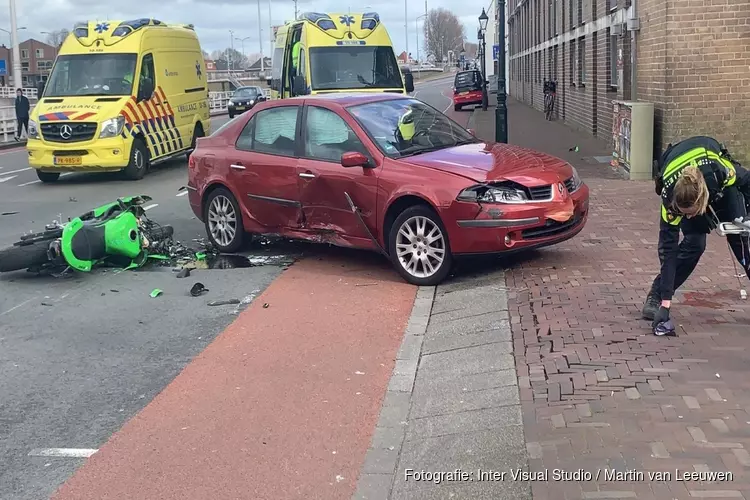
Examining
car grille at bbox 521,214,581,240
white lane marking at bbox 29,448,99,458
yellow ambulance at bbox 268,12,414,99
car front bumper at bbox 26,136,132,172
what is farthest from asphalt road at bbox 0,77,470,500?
yellow ambulance at bbox 268,12,414,99

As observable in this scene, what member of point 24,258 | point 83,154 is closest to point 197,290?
point 24,258

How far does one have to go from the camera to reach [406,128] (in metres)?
8.84

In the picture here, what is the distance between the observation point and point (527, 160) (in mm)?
8211

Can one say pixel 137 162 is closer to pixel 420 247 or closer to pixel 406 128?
pixel 406 128

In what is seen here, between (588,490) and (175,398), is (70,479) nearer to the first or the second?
(175,398)

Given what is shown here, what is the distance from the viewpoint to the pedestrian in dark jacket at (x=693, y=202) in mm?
5344

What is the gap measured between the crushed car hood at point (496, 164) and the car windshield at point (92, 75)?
10525 millimetres

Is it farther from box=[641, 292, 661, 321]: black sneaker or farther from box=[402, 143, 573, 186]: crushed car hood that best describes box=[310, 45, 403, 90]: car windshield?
box=[641, 292, 661, 321]: black sneaker

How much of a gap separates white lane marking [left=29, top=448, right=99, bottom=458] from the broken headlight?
3.98m

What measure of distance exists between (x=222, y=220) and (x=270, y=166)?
1.06 metres

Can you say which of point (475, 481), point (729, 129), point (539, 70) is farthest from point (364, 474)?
point (539, 70)

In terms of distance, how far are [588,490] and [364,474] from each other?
113cm

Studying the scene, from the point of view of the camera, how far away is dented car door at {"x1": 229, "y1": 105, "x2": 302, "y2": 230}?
902 centimetres

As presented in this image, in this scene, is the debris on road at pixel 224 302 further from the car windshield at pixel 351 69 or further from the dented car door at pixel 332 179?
the car windshield at pixel 351 69
